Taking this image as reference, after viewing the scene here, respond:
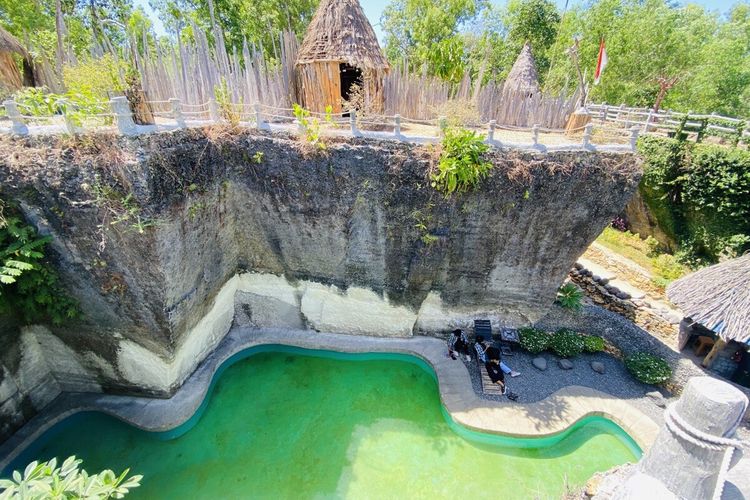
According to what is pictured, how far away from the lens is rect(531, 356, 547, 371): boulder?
12305 mm

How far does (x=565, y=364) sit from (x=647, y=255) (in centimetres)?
868

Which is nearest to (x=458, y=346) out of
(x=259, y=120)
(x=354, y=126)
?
(x=354, y=126)

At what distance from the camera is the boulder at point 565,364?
40.3 feet

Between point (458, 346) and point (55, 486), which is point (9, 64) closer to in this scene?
point (55, 486)

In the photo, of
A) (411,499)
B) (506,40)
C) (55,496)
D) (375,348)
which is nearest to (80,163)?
(55,496)

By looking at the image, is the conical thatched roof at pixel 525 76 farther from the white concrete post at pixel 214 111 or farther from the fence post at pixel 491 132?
the white concrete post at pixel 214 111

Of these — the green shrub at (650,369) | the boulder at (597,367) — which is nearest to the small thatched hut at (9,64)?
the boulder at (597,367)

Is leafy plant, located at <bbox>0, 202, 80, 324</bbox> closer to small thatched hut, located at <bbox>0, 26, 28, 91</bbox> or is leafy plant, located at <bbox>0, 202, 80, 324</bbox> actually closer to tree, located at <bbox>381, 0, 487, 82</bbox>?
small thatched hut, located at <bbox>0, 26, 28, 91</bbox>

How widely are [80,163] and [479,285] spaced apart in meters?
11.8

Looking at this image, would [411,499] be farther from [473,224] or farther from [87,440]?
[87,440]

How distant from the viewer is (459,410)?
10.9 metres

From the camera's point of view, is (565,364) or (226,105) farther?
(565,364)

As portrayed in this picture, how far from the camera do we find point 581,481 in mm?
9336

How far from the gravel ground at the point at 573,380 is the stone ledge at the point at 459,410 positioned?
1.01 ft
